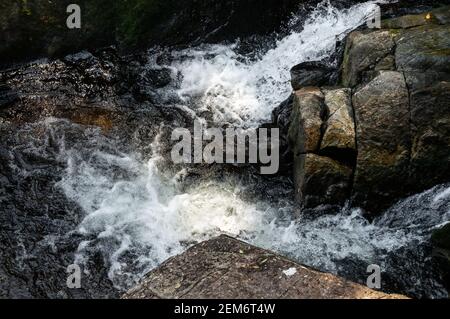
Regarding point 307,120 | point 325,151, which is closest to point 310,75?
point 307,120

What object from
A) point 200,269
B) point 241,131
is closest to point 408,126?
point 241,131

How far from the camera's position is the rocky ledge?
23.4ft

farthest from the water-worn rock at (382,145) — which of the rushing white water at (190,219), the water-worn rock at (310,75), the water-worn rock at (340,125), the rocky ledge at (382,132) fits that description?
the water-worn rock at (310,75)

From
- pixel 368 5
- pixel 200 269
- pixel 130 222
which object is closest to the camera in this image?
pixel 200 269

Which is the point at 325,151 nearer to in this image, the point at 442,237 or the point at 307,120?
the point at 307,120

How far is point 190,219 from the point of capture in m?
7.63

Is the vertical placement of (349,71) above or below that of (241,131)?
above

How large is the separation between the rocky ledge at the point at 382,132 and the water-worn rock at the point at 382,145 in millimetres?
14

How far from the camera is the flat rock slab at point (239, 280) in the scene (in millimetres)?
4855

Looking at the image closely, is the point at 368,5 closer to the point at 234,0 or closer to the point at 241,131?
the point at 234,0

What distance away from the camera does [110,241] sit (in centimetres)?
719

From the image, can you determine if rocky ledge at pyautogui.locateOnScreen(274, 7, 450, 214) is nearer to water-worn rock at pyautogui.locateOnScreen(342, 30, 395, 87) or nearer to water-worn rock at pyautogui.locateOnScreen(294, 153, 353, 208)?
water-worn rock at pyautogui.locateOnScreen(294, 153, 353, 208)

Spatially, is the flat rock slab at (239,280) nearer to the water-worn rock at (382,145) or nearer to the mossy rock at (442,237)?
the mossy rock at (442,237)
